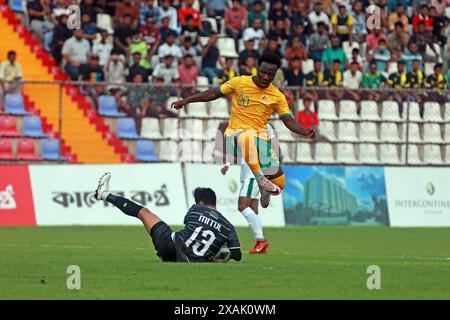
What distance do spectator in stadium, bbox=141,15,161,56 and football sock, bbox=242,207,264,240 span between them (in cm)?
1494

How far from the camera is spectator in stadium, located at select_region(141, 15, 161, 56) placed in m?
37.0

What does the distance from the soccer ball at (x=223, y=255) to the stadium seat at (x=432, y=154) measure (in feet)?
57.2

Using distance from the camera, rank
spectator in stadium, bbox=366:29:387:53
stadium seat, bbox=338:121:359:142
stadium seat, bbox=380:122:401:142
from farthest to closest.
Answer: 1. spectator in stadium, bbox=366:29:387:53
2. stadium seat, bbox=380:122:401:142
3. stadium seat, bbox=338:121:359:142

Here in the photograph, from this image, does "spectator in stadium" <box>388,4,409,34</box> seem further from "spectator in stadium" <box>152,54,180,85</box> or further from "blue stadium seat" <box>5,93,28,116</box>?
"blue stadium seat" <box>5,93,28,116</box>

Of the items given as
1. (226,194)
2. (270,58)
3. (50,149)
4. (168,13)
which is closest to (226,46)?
(168,13)

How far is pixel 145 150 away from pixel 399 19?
11537mm

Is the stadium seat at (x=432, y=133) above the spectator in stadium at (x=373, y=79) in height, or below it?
below

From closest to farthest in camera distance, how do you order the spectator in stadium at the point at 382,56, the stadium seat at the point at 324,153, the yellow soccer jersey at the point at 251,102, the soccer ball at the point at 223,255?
1. the soccer ball at the point at 223,255
2. the yellow soccer jersey at the point at 251,102
3. the stadium seat at the point at 324,153
4. the spectator in stadium at the point at 382,56

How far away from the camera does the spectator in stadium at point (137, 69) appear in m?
35.3

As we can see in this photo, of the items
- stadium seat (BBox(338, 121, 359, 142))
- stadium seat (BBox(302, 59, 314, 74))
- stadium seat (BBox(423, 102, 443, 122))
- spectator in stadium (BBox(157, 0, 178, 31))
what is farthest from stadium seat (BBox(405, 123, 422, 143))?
spectator in stadium (BBox(157, 0, 178, 31))

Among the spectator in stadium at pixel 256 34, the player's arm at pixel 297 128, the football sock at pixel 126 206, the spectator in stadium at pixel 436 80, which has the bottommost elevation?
the football sock at pixel 126 206

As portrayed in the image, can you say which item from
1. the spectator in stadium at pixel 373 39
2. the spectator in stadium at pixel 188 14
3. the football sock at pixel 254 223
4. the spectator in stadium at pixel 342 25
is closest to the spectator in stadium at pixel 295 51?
the spectator in stadium at pixel 342 25

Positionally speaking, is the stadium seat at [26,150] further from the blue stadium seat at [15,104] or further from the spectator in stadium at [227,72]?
the spectator in stadium at [227,72]

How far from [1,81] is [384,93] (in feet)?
33.8
